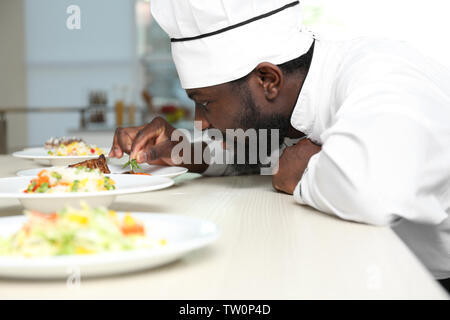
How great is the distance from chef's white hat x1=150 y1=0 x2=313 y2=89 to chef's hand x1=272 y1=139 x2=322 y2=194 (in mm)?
205

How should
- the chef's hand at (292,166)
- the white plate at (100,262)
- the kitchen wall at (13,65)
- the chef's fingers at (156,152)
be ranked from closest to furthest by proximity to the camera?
the white plate at (100,262) → the chef's hand at (292,166) → the chef's fingers at (156,152) → the kitchen wall at (13,65)

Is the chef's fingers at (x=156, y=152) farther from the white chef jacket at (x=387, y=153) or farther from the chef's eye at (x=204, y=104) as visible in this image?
the white chef jacket at (x=387, y=153)

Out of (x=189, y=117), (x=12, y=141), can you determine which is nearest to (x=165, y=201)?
(x=189, y=117)

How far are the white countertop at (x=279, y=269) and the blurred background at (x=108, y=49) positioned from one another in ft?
15.1

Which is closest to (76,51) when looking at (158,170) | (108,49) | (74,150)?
(108,49)

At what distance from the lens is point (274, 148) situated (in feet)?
4.97

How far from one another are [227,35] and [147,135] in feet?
1.29

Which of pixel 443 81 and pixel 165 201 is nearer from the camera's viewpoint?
pixel 165 201

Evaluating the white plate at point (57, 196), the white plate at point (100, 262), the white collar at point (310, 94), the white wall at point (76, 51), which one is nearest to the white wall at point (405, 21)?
the white wall at point (76, 51)

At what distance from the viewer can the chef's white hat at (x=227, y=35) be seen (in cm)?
124

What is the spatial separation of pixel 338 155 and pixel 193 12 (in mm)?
494

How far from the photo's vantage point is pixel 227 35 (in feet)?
4.09

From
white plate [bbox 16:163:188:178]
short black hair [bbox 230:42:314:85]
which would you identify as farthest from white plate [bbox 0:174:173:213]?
short black hair [bbox 230:42:314:85]
